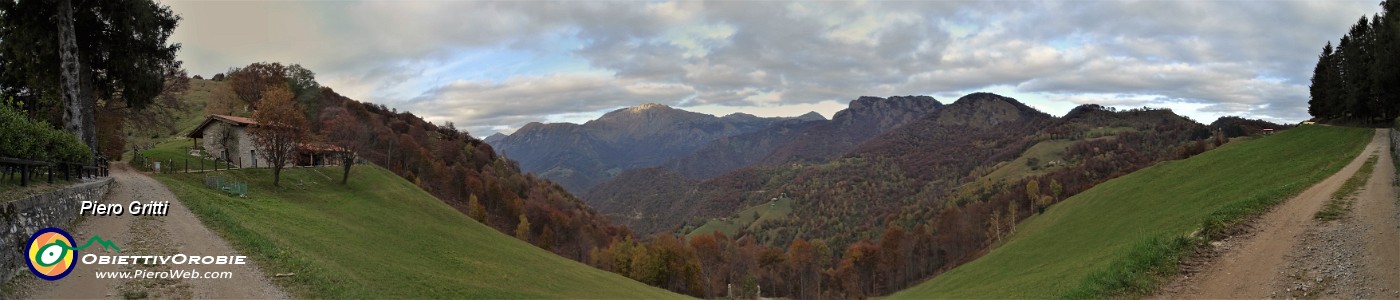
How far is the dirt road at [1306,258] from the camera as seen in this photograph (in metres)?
15.8

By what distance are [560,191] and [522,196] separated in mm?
47744

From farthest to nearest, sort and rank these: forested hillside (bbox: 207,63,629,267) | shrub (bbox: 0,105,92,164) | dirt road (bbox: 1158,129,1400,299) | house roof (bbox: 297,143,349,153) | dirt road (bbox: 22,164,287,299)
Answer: forested hillside (bbox: 207,63,629,267)
house roof (bbox: 297,143,349,153)
shrub (bbox: 0,105,92,164)
dirt road (bbox: 1158,129,1400,299)
dirt road (bbox: 22,164,287,299)

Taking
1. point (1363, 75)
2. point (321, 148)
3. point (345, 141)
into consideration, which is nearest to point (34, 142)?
point (345, 141)

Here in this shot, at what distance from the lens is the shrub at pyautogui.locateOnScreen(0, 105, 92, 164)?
19.3 metres

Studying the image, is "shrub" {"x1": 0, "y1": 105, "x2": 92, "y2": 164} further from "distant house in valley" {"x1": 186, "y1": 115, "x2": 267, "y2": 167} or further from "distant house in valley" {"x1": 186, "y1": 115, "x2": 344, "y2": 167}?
"distant house in valley" {"x1": 186, "y1": 115, "x2": 267, "y2": 167}

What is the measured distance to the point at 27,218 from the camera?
54.7ft

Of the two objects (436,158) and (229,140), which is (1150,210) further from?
(436,158)

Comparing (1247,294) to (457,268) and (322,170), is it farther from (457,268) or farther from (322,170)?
(322,170)

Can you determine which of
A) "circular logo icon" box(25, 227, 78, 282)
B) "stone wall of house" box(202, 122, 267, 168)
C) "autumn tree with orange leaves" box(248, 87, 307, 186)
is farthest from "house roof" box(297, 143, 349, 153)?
"circular logo icon" box(25, 227, 78, 282)

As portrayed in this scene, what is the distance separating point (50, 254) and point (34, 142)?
820 centimetres

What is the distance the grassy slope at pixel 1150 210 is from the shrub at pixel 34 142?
1395 inches

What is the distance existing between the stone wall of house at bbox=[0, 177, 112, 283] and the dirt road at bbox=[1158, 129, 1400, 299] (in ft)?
100

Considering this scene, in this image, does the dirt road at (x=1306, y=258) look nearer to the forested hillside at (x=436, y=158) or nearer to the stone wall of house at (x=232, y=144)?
the forested hillside at (x=436, y=158)

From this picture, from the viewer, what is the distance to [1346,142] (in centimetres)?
4622
